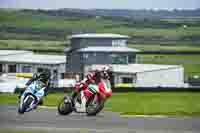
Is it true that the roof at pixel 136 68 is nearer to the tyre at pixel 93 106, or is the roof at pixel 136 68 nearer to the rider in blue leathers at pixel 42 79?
the tyre at pixel 93 106

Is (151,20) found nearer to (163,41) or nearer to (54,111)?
(163,41)

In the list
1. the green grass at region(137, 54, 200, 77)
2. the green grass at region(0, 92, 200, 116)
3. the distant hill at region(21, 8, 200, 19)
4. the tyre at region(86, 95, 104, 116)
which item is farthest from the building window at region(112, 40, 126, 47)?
the tyre at region(86, 95, 104, 116)

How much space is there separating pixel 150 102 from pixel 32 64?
1874mm

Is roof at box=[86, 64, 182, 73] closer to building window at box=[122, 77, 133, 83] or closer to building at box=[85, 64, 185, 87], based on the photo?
building at box=[85, 64, 185, 87]

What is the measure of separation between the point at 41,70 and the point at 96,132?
1312mm

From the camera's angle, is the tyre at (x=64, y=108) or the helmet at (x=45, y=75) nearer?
the helmet at (x=45, y=75)

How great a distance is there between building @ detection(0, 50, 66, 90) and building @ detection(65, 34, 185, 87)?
15 centimetres

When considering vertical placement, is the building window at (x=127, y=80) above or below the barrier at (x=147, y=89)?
above

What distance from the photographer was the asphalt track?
8.25 m

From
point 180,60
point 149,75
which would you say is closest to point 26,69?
point 149,75

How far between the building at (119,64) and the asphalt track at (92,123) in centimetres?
56

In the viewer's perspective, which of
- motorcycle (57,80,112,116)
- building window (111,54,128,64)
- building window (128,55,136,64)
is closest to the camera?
building window (111,54,128,64)

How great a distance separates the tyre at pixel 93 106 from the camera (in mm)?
8766

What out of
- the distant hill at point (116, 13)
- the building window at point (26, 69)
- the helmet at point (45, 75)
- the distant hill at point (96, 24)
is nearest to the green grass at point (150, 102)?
the helmet at point (45, 75)
